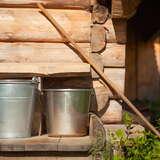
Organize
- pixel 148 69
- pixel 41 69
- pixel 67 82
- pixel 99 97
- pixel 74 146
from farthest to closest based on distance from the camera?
pixel 148 69 → pixel 67 82 → pixel 99 97 → pixel 41 69 → pixel 74 146

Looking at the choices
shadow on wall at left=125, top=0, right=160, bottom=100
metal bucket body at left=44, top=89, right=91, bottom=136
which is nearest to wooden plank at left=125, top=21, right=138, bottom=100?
shadow on wall at left=125, top=0, right=160, bottom=100

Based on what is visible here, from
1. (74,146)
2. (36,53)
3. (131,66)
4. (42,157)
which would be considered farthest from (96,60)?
(131,66)

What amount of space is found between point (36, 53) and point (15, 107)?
69cm

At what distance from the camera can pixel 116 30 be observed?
207 inches

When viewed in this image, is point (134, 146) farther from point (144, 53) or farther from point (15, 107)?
point (144, 53)

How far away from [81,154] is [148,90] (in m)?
3.38

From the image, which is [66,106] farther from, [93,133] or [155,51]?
[155,51]

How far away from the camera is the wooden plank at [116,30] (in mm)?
5219

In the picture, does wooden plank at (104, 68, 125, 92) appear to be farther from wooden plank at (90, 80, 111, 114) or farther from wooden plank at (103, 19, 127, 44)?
wooden plank at (103, 19, 127, 44)

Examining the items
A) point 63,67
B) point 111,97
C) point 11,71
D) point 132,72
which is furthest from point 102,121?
point 132,72

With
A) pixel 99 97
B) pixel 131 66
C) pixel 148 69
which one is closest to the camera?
pixel 99 97

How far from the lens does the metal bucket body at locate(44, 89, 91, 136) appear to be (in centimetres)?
496

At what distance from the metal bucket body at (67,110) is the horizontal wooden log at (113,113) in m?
0.31

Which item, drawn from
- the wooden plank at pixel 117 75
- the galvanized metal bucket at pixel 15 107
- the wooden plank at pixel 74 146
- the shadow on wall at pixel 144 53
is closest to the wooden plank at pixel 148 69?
the shadow on wall at pixel 144 53
